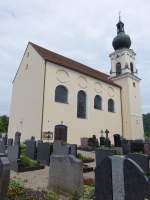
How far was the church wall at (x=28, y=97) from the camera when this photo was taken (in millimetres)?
18984

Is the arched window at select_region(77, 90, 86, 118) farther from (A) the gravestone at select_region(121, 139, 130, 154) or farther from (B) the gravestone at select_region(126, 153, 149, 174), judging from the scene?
(B) the gravestone at select_region(126, 153, 149, 174)

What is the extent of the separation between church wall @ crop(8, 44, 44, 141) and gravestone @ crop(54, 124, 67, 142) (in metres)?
1.88

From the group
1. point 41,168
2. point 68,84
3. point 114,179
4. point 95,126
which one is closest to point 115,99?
point 95,126

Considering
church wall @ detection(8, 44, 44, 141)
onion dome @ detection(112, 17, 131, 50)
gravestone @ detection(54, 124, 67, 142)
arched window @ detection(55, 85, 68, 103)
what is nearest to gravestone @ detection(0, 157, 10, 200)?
church wall @ detection(8, 44, 44, 141)

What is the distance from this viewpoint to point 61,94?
20812 mm

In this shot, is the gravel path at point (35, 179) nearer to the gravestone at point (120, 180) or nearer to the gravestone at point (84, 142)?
the gravestone at point (120, 180)

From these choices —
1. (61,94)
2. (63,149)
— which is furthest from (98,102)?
(63,149)

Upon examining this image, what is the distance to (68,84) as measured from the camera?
2147 centimetres

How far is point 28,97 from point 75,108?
5.02 m

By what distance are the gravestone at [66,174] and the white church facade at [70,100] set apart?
475 inches

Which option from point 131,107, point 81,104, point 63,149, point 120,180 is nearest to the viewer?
point 120,180

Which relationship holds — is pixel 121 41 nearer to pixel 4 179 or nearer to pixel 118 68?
pixel 118 68

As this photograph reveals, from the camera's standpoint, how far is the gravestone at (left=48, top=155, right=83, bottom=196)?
4.98 meters

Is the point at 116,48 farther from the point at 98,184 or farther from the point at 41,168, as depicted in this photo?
the point at 98,184
